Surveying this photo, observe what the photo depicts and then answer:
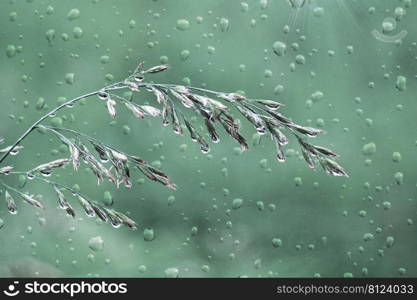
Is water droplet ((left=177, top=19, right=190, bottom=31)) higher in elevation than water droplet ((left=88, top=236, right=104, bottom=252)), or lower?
higher

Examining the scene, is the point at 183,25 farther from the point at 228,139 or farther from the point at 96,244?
the point at 96,244

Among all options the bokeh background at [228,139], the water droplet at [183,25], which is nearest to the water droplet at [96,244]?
the bokeh background at [228,139]

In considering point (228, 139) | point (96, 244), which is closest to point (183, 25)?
point (228, 139)

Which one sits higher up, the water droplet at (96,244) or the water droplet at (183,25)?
the water droplet at (183,25)

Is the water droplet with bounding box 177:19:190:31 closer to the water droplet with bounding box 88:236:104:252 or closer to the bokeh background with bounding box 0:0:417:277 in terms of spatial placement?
the bokeh background with bounding box 0:0:417:277

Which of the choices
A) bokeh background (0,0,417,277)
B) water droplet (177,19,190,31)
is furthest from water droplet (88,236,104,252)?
water droplet (177,19,190,31)

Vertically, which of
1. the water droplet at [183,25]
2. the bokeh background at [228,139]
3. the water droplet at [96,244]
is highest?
the water droplet at [183,25]

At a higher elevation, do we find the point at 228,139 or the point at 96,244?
the point at 228,139

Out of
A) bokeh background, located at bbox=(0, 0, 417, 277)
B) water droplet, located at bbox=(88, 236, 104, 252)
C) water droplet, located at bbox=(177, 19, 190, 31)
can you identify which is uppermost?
water droplet, located at bbox=(177, 19, 190, 31)

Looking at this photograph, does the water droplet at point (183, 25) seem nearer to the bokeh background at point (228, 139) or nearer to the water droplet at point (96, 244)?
the bokeh background at point (228, 139)
